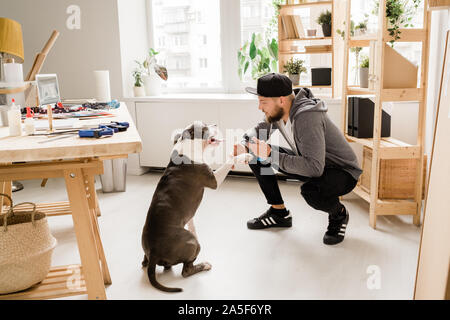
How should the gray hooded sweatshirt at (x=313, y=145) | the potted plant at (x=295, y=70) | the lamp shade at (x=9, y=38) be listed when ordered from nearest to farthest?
the gray hooded sweatshirt at (x=313, y=145)
the lamp shade at (x=9, y=38)
the potted plant at (x=295, y=70)

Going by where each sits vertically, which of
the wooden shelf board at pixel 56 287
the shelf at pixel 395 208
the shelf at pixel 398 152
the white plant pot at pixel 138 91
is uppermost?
the white plant pot at pixel 138 91

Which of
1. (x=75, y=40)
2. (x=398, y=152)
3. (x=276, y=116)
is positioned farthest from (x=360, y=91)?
(x=75, y=40)

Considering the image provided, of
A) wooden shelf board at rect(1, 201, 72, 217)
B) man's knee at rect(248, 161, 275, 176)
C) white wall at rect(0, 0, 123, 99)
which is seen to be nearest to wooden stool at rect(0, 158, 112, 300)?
wooden shelf board at rect(1, 201, 72, 217)

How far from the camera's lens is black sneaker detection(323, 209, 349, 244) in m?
2.48

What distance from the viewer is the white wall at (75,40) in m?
4.02

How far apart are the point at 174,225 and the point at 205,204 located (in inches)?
52.3

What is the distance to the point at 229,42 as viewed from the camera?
4.25m

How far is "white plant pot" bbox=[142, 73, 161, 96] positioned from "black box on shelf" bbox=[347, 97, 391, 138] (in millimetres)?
1989

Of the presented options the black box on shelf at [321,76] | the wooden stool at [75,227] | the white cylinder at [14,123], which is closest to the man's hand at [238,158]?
the wooden stool at [75,227]

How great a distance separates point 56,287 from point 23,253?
0.65 feet

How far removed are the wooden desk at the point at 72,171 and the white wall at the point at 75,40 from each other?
93.2 inches

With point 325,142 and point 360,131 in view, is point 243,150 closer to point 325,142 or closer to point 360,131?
point 325,142

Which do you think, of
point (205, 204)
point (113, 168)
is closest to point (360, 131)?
point (205, 204)

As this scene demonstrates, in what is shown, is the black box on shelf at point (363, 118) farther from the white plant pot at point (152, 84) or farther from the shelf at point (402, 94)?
A: the white plant pot at point (152, 84)
